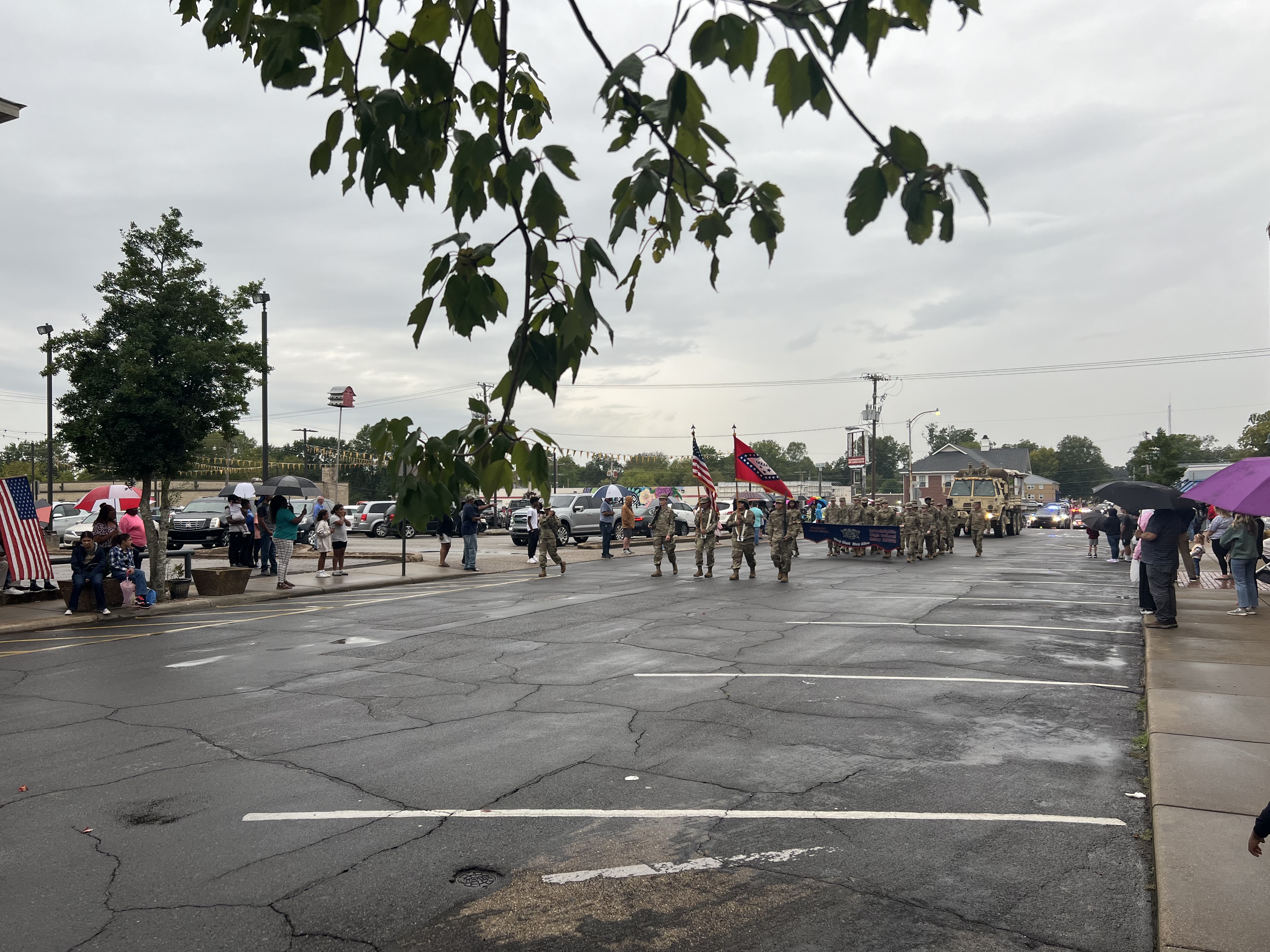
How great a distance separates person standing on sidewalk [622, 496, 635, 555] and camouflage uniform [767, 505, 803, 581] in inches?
406

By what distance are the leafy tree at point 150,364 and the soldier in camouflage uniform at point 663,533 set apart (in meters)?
10.4

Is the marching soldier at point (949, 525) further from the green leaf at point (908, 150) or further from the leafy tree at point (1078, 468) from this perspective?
the leafy tree at point (1078, 468)

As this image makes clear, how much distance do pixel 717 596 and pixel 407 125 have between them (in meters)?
15.2

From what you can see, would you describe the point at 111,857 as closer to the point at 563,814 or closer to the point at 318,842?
the point at 318,842

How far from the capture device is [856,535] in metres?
28.5

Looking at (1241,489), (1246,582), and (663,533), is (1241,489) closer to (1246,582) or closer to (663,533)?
(1246,582)

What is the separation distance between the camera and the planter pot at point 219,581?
17.9m

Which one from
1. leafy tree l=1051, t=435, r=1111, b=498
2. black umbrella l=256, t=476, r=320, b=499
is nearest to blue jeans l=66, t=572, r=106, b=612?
black umbrella l=256, t=476, r=320, b=499

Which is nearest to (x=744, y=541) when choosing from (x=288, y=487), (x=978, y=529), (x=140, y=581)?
(x=288, y=487)

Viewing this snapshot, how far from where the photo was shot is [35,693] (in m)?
9.19

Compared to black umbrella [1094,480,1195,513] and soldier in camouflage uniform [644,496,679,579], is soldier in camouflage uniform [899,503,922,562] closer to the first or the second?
soldier in camouflage uniform [644,496,679,579]

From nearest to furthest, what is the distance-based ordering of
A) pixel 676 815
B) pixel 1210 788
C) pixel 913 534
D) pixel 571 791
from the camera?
pixel 676 815 < pixel 1210 788 < pixel 571 791 < pixel 913 534

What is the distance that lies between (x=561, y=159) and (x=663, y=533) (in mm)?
20068

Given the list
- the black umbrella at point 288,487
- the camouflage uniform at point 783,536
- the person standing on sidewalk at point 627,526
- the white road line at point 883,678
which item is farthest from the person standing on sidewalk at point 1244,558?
the person standing on sidewalk at point 627,526
